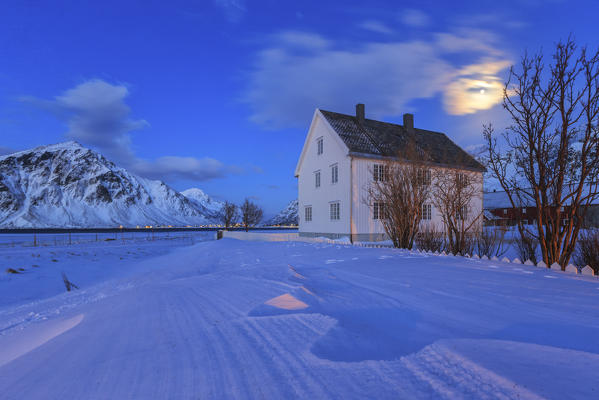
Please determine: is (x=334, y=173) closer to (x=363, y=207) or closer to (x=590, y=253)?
(x=363, y=207)

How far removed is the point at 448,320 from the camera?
10.9 feet

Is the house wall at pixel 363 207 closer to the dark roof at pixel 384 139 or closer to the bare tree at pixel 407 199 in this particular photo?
the dark roof at pixel 384 139

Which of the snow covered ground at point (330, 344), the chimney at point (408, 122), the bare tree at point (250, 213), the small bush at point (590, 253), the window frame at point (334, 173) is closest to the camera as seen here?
the snow covered ground at point (330, 344)

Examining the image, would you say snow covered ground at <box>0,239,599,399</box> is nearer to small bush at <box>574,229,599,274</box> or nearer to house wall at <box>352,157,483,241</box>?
small bush at <box>574,229,599,274</box>

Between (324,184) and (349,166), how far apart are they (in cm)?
337

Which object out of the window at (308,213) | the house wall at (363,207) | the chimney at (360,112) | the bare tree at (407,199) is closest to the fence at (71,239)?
the window at (308,213)

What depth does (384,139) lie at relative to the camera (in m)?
22.4

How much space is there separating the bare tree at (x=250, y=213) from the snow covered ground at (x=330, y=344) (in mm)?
45948

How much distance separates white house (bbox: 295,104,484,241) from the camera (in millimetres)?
19516

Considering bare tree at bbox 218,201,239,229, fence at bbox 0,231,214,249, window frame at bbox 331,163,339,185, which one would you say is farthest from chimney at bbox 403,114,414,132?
bare tree at bbox 218,201,239,229

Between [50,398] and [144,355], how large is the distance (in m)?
0.64

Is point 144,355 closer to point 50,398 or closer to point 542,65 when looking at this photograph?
point 50,398

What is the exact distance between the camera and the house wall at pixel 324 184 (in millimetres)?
20000

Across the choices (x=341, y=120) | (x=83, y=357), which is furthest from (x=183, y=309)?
(x=341, y=120)
